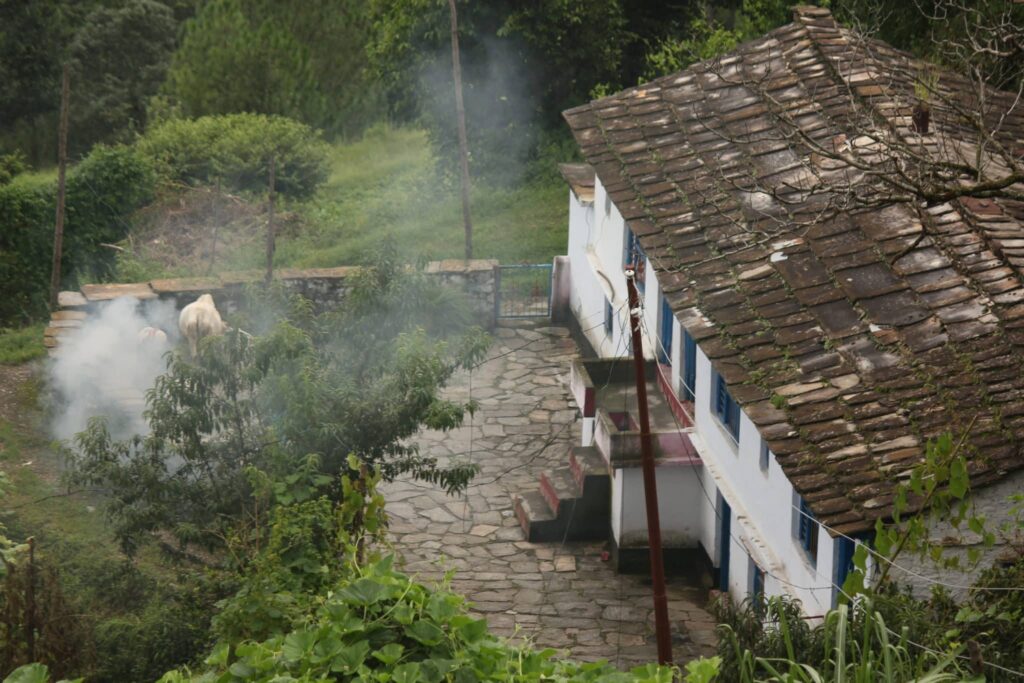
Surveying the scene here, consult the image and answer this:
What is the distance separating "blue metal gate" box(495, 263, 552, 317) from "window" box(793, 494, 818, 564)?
1149 centimetres

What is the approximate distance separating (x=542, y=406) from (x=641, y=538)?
4.73 metres

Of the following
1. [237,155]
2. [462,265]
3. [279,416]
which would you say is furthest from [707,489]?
[237,155]

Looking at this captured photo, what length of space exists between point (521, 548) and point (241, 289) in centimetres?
780

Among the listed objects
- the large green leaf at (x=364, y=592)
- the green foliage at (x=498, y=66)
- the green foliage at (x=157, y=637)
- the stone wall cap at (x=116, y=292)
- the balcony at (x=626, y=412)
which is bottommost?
the green foliage at (x=157, y=637)

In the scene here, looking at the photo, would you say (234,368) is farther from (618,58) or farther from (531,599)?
(618,58)

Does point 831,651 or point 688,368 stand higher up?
point 688,368

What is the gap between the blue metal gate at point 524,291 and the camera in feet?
79.3

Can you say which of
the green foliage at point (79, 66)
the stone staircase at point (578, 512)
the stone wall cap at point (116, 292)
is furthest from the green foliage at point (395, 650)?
the green foliage at point (79, 66)

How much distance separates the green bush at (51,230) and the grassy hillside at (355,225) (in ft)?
2.09

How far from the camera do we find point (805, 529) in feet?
41.9

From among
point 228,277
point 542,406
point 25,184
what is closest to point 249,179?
point 25,184

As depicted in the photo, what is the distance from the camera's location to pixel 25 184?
27.4 meters

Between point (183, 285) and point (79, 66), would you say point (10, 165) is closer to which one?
point (79, 66)

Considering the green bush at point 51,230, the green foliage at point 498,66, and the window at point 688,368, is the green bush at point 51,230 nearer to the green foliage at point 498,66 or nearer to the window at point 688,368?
the green foliage at point 498,66
